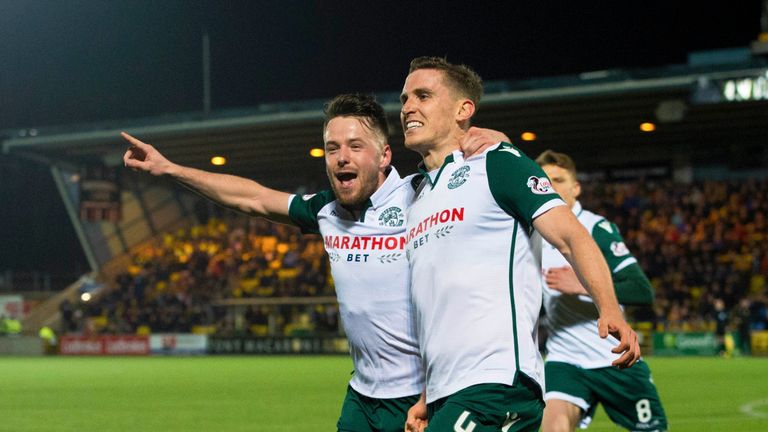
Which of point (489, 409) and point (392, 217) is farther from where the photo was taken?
point (392, 217)

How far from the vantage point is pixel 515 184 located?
379 centimetres

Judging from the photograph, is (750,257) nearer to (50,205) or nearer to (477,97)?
(477,97)

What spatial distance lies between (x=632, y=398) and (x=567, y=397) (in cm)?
41

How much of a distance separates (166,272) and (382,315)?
125 ft

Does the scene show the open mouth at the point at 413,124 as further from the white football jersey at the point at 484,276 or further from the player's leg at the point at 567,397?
Result: the player's leg at the point at 567,397

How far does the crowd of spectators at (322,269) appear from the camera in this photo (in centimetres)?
2977

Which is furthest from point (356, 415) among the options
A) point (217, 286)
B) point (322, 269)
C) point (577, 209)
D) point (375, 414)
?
point (217, 286)

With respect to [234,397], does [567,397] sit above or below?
above

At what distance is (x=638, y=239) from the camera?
32.9 metres

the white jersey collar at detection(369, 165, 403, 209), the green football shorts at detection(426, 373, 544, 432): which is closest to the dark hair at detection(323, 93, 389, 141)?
the white jersey collar at detection(369, 165, 403, 209)

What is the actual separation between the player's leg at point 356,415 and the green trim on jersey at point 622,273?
2.48m

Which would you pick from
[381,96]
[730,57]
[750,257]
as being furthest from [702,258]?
[381,96]

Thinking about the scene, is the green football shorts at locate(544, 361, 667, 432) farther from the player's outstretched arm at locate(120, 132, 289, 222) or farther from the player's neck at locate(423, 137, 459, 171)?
the player's neck at locate(423, 137, 459, 171)

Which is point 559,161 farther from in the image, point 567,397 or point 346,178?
point 346,178
